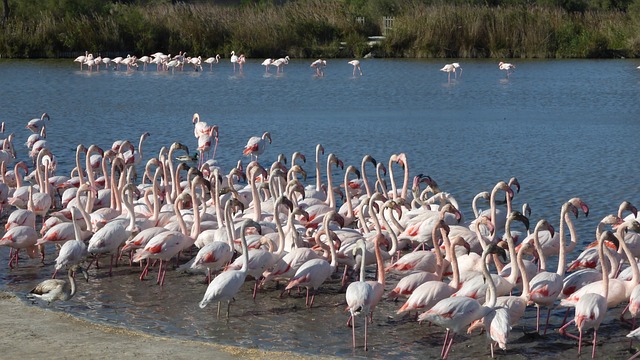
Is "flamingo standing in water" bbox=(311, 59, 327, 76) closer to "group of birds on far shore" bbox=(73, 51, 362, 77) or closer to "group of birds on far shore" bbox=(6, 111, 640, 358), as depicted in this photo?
"group of birds on far shore" bbox=(73, 51, 362, 77)

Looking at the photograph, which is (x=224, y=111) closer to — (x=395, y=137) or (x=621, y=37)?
(x=395, y=137)

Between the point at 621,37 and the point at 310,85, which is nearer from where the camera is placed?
the point at 310,85

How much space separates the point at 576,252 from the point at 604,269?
2.74 m

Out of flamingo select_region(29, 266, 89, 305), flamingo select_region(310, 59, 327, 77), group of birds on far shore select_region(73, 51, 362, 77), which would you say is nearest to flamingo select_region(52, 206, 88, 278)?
flamingo select_region(29, 266, 89, 305)

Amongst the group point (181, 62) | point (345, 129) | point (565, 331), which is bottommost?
point (345, 129)

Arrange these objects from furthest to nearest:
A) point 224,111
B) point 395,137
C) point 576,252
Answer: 1. point 224,111
2. point 395,137
3. point 576,252

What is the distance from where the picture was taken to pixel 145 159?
55.3 feet

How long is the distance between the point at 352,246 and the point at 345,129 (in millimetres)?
11219

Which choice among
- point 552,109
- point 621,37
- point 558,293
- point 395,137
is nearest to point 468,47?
point 621,37

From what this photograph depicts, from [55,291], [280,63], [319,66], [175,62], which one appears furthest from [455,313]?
[175,62]

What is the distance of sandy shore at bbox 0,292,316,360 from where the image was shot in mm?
7070

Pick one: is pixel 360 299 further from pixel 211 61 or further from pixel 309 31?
pixel 309 31

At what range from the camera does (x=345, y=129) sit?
20516 mm

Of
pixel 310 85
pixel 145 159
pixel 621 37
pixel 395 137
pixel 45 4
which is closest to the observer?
pixel 145 159
